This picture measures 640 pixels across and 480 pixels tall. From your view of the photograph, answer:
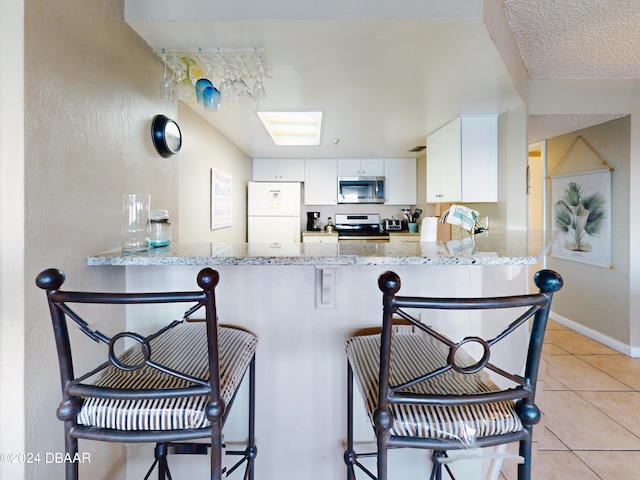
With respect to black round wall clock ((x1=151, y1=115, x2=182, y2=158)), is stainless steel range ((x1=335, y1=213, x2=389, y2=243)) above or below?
below

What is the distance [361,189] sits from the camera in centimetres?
464

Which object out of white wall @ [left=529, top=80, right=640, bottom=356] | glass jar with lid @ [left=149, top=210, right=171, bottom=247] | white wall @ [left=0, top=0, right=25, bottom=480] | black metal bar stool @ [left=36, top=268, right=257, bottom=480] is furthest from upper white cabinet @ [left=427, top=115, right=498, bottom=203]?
white wall @ [left=0, top=0, right=25, bottom=480]

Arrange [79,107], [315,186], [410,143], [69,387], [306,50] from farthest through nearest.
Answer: [315,186], [410,143], [306,50], [79,107], [69,387]

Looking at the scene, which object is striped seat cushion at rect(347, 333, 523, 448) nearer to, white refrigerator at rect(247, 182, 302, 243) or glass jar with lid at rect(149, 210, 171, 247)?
glass jar with lid at rect(149, 210, 171, 247)

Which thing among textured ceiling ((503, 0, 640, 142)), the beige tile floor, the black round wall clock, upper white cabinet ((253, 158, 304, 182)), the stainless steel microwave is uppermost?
textured ceiling ((503, 0, 640, 142))

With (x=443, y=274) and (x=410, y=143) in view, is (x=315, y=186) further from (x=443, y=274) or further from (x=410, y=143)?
(x=443, y=274)

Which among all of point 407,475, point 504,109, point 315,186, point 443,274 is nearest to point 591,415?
point 407,475

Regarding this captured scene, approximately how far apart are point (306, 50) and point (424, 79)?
79 cm

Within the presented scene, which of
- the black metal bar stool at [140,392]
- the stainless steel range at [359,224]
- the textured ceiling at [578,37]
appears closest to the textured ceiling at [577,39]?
the textured ceiling at [578,37]

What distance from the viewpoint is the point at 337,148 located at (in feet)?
13.1

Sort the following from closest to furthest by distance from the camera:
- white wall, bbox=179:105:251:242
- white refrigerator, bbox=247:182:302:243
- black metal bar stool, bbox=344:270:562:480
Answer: black metal bar stool, bbox=344:270:562:480
white wall, bbox=179:105:251:242
white refrigerator, bbox=247:182:302:243

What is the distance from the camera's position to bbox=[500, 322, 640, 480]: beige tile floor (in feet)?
5.42

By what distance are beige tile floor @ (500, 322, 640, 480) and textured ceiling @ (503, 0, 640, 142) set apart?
2.12m

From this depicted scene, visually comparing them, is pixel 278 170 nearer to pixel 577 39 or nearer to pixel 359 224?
pixel 359 224
